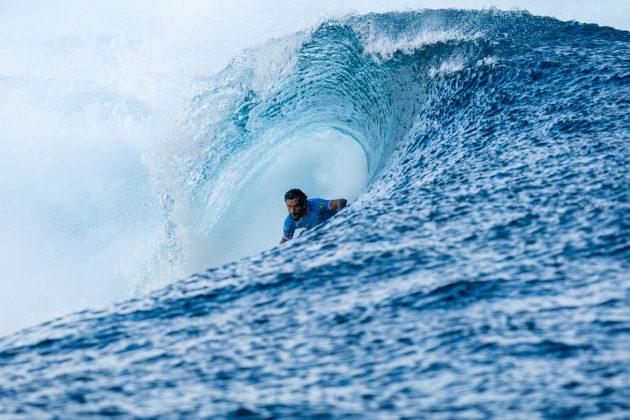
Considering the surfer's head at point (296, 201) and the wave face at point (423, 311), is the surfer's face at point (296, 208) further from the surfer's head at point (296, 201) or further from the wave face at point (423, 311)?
the wave face at point (423, 311)

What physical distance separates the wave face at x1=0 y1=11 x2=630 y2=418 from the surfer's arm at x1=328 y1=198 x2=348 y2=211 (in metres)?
1.06

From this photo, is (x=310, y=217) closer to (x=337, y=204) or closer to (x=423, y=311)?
(x=337, y=204)

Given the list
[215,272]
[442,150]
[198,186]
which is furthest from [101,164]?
[215,272]

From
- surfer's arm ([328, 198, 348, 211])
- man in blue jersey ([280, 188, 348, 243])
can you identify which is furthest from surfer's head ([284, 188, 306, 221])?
surfer's arm ([328, 198, 348, 211])

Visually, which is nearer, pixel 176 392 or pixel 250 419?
pixel 250 419

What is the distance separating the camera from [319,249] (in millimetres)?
3033

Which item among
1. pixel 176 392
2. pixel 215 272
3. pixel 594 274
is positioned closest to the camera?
pixel 176 392

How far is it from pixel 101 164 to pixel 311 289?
13.3 meters

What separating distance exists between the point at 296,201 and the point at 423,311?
3394 mm

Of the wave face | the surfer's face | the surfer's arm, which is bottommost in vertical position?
the wave face

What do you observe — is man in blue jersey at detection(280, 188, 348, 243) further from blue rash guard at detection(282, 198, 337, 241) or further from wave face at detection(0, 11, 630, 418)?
wave face at detection(0, 11, 630, 418)

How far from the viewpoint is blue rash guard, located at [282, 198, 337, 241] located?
576cm

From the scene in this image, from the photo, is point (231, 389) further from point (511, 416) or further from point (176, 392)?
point (511, 416)

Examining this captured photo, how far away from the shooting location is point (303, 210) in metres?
5.73
